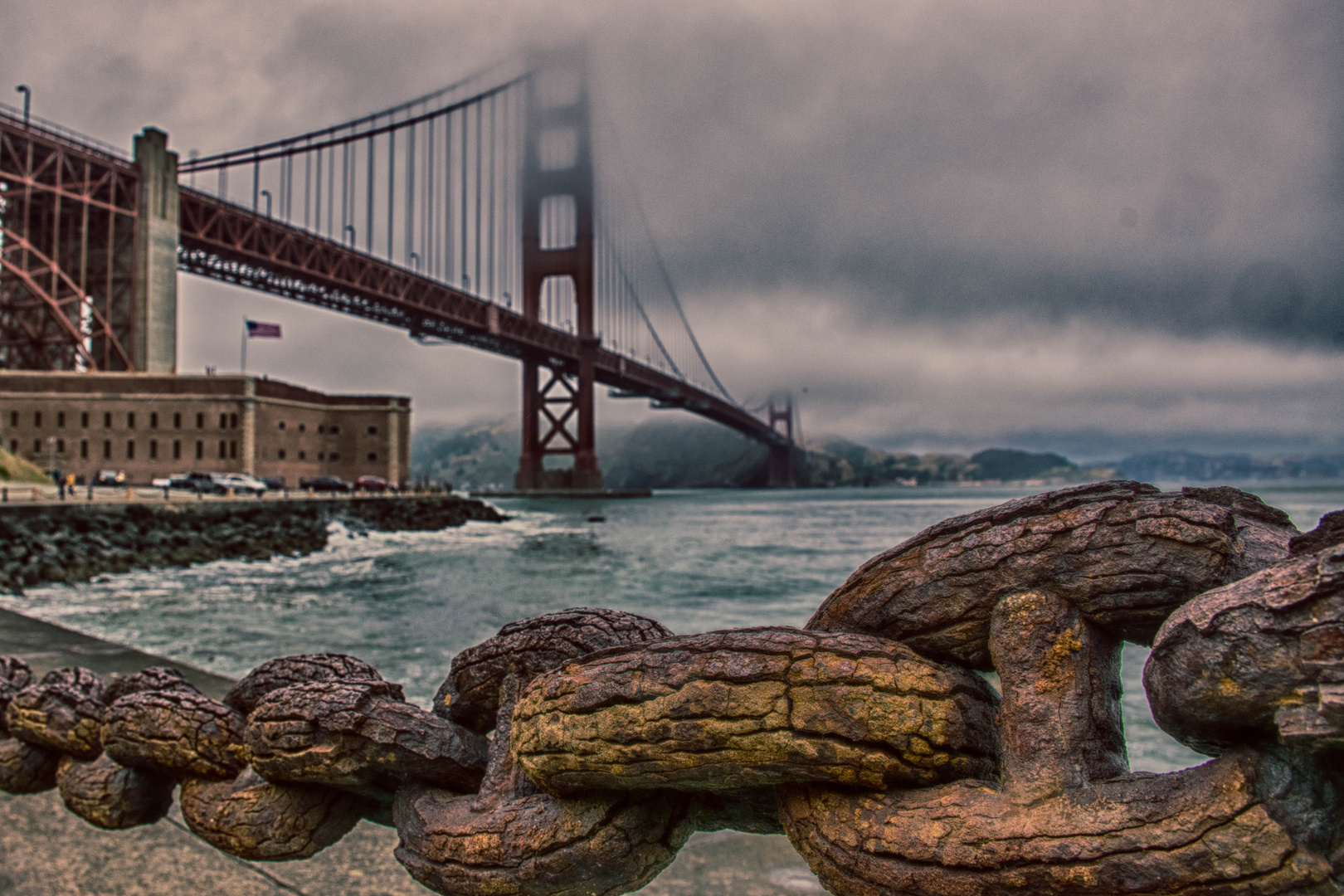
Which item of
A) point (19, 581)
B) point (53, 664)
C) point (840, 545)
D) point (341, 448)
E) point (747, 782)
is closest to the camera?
point (747, 782)

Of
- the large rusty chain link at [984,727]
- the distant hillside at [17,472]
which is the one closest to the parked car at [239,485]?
the distant hillside at [17,472]

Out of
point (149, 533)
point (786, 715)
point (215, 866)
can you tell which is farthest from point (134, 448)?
point (786, 715)

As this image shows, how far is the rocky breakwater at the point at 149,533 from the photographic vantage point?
12.6 meters

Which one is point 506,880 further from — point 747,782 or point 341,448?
point 341,448

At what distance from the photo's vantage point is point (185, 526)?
18.5 metres

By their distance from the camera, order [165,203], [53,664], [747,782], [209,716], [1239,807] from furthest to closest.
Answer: [165,203] → [53,664] → [209,716] → [747,782] → [1239,807]

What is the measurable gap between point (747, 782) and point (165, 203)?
3981 centimetres

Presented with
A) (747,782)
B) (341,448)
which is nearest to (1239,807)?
(747,782)

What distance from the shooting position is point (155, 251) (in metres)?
32.3

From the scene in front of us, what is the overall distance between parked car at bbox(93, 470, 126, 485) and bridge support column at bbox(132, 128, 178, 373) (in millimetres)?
4489

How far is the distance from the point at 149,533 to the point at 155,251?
2085cm

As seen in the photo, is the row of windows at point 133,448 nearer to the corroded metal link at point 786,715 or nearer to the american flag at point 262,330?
the american flag at point 262,330

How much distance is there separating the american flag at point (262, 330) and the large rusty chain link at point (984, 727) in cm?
4055

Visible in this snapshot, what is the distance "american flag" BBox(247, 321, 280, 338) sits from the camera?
36969 mm
